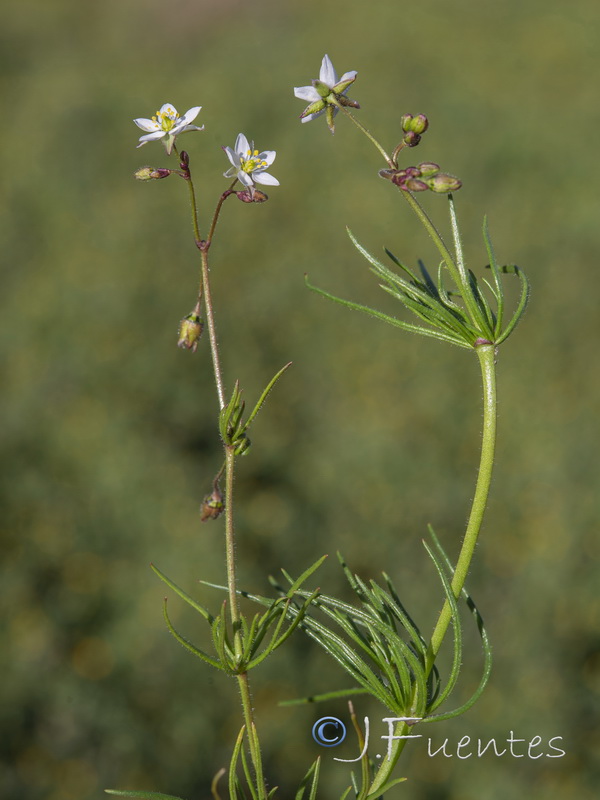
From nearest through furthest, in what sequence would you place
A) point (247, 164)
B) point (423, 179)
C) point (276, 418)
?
1. point (423, 179)
2. point (247, 164)
3. point (276, 418)

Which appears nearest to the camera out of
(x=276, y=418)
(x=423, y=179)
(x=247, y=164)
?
(x=423, y=179)

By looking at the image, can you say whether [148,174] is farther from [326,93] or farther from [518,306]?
[518,306]

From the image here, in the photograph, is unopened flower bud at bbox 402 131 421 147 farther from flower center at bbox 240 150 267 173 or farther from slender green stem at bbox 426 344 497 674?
slender green stem at bbox 426 344 497 674

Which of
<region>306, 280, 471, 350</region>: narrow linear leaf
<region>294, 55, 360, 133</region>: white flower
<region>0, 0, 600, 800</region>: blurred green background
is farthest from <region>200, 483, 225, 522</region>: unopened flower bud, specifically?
<region>0, 0, 600, 800</region>: blurred green background

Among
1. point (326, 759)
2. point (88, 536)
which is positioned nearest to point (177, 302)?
point (88, 536)

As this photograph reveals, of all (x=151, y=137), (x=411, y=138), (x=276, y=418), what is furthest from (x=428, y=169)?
(x=276, y=418)

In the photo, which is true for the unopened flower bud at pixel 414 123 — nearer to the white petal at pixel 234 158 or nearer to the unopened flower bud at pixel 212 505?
the white petal at pixel 234 158
